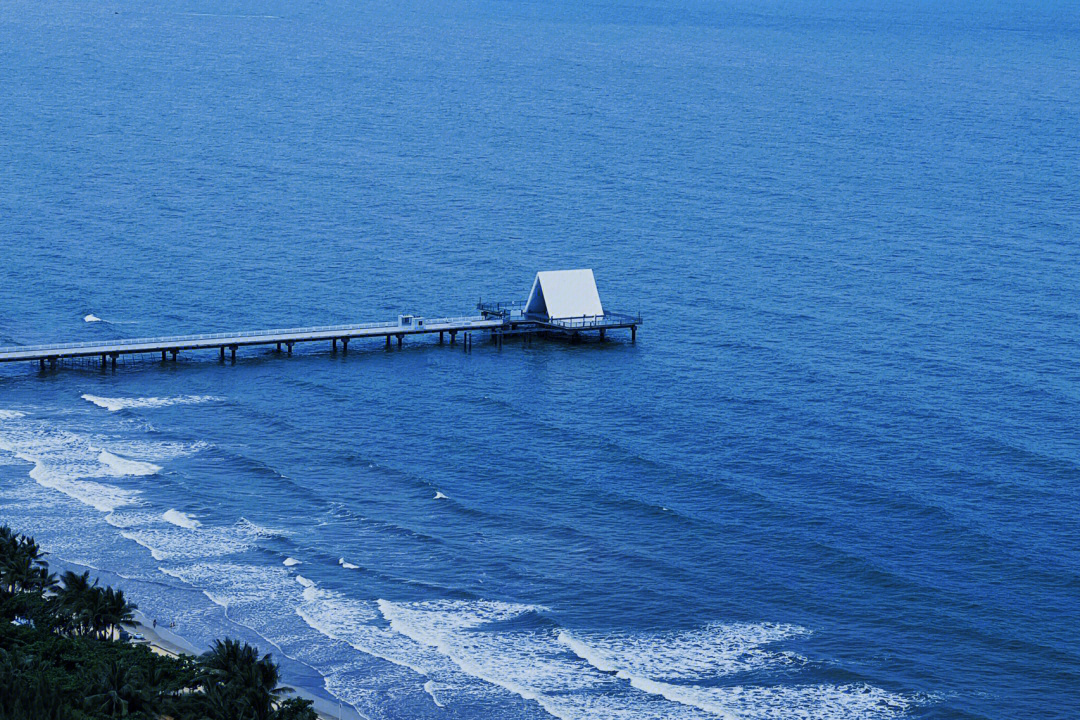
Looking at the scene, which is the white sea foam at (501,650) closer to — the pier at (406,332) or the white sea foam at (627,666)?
the white sea foam at (627,666)

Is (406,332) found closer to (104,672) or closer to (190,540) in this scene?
(190,540)

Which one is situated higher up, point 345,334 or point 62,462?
point 345,334

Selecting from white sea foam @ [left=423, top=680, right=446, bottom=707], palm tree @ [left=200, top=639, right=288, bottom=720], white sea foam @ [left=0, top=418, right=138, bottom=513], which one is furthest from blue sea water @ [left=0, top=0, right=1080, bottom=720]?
palm tree @ [left=200, top=639, right=288, bottom=720]

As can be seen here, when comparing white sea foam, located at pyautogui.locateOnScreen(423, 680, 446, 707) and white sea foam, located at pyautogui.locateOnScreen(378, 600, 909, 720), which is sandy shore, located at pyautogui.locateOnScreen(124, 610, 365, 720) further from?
white sea foam, located at pyautogui.locateOnScreen(378, 600, 909, 720)

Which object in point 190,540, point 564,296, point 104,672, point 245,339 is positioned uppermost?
point 564,296

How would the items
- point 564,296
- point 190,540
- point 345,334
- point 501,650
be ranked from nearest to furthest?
point 501,650 < point 190,540 < point 345,334 < point 564,296

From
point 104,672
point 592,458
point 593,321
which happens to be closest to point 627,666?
point 104,672

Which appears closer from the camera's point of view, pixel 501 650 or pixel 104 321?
pixel 501 650

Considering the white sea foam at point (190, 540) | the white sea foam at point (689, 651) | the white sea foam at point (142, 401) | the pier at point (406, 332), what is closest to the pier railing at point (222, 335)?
the pier at point (406, 332)
